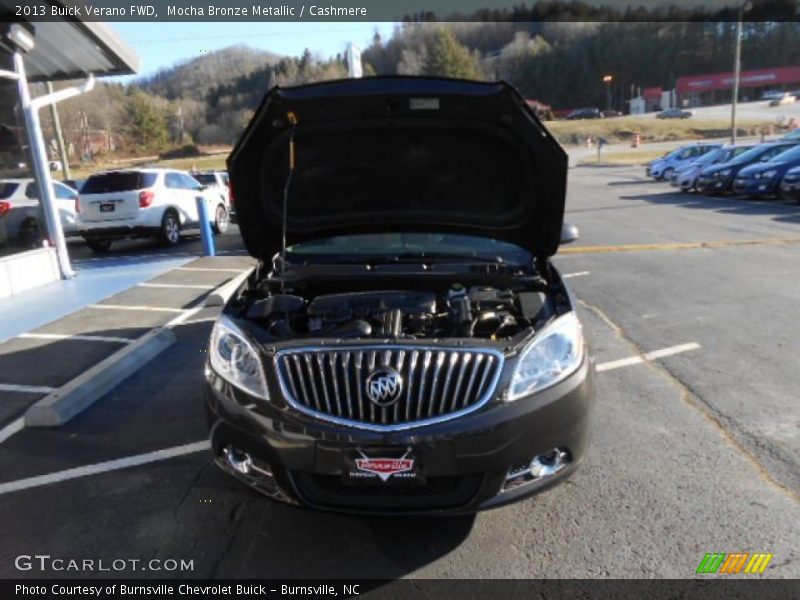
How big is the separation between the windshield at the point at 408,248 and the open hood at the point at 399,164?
5 centimetres

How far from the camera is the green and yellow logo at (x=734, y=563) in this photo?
103 inches

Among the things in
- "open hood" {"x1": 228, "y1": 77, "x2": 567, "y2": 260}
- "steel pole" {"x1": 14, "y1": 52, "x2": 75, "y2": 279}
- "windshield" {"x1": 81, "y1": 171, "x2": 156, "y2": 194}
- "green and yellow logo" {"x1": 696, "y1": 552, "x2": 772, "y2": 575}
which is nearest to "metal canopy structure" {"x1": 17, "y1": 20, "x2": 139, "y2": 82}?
"steel pole" {"x1": 14, "y1": 52, "x2": 75, "y2": 279}

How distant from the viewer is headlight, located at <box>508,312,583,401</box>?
8.72ft

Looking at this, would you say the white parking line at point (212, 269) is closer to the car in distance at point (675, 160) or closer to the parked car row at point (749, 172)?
the parked car row at point (749, 172)

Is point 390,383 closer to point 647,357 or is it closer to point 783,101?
point 647,357

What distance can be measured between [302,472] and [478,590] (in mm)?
868

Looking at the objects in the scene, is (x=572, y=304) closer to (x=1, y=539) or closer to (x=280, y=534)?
(x=280, y=534)

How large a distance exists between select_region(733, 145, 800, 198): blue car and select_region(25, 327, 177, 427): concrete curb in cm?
1627

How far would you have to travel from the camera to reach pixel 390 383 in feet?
8.45

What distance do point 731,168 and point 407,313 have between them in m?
18.7

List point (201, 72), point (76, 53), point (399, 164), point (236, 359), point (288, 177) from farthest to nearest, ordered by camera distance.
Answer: point (201, 72) → point (76, 53) → point (399, 164) → point (288, 177) → point (236, 359)

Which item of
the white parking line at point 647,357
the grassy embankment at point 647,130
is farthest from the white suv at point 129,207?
the grassy embankment at point 647,130

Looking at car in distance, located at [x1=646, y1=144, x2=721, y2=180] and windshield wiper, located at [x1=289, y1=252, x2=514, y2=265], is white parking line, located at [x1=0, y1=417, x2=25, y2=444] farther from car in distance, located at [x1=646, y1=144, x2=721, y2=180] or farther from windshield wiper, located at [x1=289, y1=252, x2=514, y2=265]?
car in distance, located at [x1=646, y1=144, x2=721, y2=180]

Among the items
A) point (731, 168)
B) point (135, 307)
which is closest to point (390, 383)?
point (135, 307)
